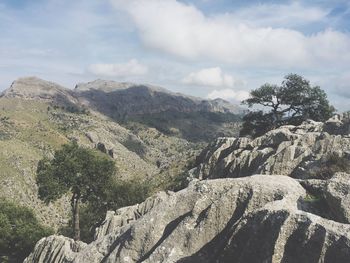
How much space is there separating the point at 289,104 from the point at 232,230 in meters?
77.0

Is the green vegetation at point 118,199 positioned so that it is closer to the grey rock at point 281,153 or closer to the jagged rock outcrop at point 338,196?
the grey rock at point 281,153

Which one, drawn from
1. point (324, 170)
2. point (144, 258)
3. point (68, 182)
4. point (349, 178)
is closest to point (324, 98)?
point (68, 182)

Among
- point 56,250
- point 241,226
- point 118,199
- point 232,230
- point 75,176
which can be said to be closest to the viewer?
point 241,226

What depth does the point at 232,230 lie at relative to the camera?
16828 mm

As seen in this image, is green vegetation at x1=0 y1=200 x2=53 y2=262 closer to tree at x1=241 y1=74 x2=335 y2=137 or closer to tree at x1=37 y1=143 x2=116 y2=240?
tree at x1=37 y1=143 x2=116 y2=240

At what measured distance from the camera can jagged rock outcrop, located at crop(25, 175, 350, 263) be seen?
558 inches

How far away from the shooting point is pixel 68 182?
6034 cm

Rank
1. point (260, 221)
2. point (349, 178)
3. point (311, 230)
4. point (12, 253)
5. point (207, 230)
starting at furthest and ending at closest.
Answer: point (12, 253) < point (349, 178) < point (207, 230) < point (260, 221) < point (311, 230)

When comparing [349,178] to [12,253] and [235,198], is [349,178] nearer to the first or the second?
[235,198]

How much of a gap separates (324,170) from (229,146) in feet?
112

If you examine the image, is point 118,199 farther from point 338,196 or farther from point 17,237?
point 338,196

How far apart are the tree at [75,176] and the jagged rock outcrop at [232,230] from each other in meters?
36.8

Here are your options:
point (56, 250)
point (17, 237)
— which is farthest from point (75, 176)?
point (56, 250)

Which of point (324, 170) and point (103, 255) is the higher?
point (324, 170)
